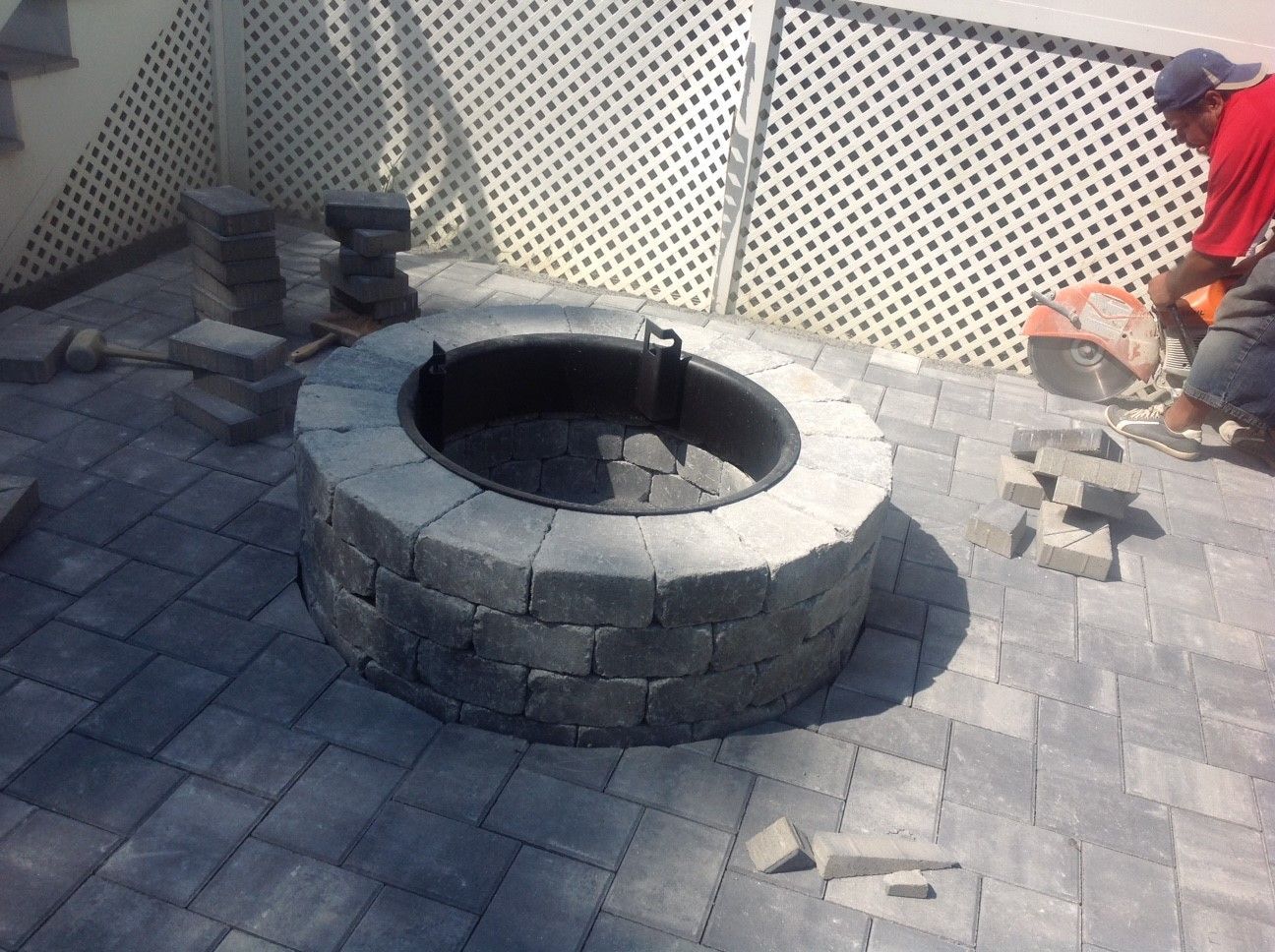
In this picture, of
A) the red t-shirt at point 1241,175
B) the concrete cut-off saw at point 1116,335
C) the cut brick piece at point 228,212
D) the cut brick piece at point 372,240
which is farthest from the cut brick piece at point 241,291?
the red t-shirt at point 1241,175

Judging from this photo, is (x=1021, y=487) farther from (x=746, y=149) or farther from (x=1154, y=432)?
(x=746, y=149)

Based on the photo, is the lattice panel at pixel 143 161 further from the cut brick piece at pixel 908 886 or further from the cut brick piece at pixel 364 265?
the cut brick piece at pixel 908 886

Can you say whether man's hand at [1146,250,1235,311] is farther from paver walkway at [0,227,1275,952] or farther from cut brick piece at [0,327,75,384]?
cut brick piece at [0,327,75,384]

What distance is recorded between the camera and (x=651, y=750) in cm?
367

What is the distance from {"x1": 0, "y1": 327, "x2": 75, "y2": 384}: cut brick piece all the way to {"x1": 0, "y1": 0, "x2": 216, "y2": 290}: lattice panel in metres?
0.85

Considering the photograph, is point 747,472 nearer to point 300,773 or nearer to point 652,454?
point 652,454

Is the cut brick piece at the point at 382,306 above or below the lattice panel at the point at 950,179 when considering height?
below

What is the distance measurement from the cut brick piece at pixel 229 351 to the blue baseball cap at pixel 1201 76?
450cm

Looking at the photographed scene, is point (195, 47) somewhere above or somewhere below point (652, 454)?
above

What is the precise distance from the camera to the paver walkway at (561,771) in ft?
10.0

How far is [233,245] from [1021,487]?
155 inches

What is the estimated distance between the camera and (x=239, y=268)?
5660 mm

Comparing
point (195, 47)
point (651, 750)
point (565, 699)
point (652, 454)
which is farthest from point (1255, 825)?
point (195, 47)

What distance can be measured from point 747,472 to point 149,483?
8.08ft
